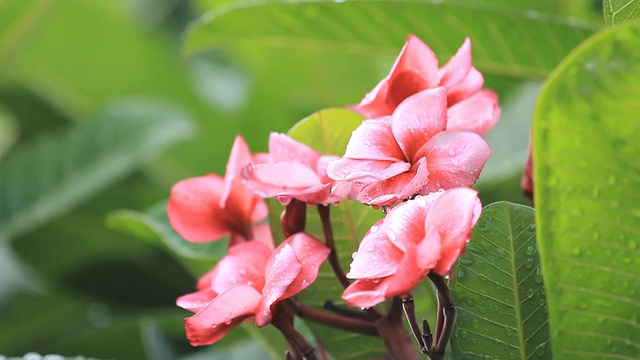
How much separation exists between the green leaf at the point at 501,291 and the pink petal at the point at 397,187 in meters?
0.05

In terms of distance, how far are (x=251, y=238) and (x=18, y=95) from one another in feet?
4.26

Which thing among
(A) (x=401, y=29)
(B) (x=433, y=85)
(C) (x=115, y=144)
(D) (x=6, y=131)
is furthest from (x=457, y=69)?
(D) (x=6, y=131)

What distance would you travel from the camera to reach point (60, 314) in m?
1.47

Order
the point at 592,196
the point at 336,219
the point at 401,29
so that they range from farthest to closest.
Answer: the point at 401,29, the point at 336,219, the point at 592,196

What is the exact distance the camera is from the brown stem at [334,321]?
0.57 m

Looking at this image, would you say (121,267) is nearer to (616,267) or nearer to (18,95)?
(18,95)

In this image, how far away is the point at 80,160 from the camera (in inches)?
57.0

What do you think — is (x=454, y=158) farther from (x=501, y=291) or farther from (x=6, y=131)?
(x=6, y=131)

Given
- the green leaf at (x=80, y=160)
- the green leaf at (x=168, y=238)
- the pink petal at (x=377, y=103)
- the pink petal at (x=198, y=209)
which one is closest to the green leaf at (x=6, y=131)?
the green leaf at (x=80, y=160)

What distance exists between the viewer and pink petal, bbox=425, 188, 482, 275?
1.46ft

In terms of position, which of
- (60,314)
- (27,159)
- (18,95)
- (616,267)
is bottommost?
(616,267)

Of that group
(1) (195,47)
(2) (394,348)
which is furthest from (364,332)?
(1) (195,47)

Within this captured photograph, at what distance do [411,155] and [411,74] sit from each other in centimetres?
8

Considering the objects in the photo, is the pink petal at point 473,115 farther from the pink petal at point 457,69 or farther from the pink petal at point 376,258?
the pink petal at point 376,258
